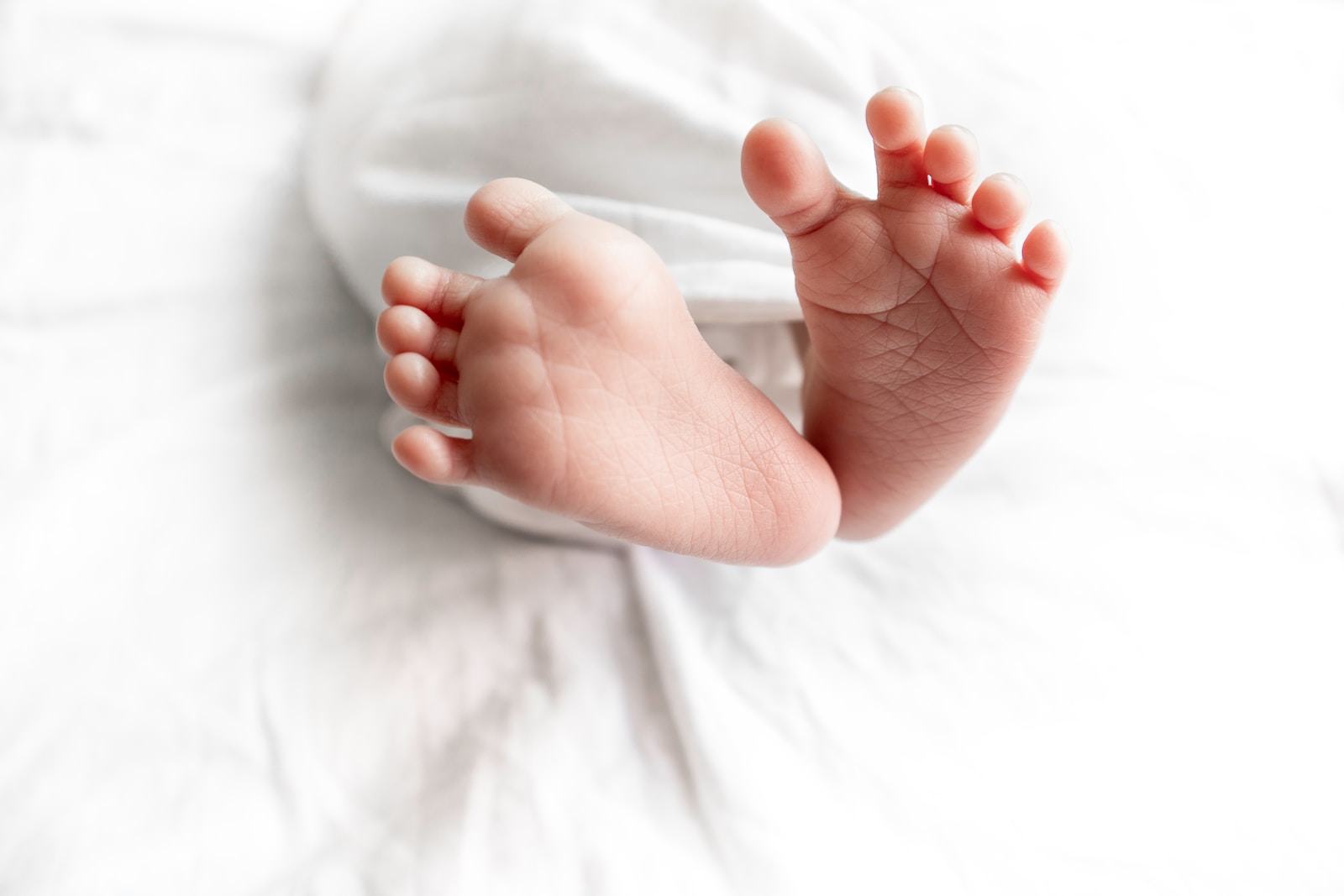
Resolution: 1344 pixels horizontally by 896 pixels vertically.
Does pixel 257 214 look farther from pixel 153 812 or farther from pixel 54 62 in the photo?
pixel 153 812

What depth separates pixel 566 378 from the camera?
405mm

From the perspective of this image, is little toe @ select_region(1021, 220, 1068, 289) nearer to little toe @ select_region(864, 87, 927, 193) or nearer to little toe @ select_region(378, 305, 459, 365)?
little toe @ select_region(864, 87, 927, 193)

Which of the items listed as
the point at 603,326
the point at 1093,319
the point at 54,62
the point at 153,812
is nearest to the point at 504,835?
the point at 153,812

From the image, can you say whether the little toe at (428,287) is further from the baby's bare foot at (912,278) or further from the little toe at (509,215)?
the baby's bare foot at (912,278)

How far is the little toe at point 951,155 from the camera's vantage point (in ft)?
1.30

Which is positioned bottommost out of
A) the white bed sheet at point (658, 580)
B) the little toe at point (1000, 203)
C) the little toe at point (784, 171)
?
the white bed sheet at point (658, 580)

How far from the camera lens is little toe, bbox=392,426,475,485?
1.27 feet

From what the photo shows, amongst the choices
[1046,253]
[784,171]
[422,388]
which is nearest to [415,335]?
[422,388]

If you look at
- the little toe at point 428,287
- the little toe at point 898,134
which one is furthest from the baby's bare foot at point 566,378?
the little toe at point 898,134

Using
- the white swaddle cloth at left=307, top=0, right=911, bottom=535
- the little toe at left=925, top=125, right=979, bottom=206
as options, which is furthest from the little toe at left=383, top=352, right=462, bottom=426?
the little toe at left=925, top=125, right=979, bottom=206

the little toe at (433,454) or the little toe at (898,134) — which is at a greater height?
the little toe at (898,134)

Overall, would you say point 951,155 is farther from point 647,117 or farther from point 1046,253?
point 647,117

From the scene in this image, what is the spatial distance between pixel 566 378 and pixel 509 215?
3.3 inches

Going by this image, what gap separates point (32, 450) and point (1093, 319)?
728 mm
